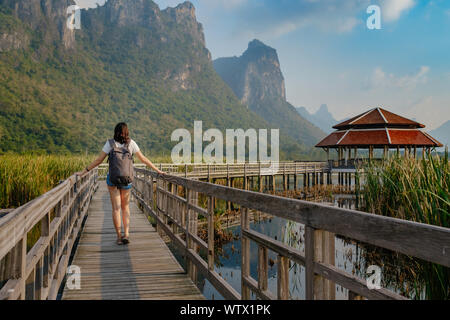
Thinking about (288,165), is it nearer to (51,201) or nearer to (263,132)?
(51,201)

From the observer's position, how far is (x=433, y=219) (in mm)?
3674

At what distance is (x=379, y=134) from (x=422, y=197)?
83.4ft

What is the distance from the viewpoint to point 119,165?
177 inches

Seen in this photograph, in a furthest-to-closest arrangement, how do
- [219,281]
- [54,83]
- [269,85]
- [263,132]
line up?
[269,85], [263,132], [54,83], [219,281]

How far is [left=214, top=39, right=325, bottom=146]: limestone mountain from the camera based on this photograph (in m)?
140

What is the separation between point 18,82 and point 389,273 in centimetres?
7318

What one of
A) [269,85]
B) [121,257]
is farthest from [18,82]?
[269,85]

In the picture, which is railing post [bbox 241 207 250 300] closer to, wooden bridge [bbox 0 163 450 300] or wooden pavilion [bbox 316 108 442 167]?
wooden bridge [bbox 0 163 450 300]

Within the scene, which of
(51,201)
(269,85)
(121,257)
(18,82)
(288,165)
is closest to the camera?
(51,201)

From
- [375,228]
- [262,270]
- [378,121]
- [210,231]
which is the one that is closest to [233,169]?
[378,121]

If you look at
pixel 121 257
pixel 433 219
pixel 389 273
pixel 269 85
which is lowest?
pixel 389 273

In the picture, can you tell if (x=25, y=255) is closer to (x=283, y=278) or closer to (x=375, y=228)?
(x=283, y=278)

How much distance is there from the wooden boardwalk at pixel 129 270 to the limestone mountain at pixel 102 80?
37.4 m

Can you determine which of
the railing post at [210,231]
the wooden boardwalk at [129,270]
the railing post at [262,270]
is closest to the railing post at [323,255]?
the railing post at [262,270]
